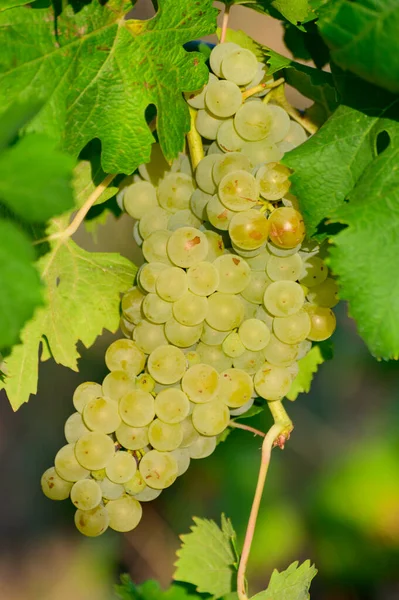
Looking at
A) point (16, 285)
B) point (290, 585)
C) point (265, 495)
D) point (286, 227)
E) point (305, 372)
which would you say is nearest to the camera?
point (16, 285)

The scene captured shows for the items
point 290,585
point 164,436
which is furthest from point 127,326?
point 290,585

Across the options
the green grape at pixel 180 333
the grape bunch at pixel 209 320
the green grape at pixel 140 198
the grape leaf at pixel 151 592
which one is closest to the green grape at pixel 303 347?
the grape bunch at pixel 209 320

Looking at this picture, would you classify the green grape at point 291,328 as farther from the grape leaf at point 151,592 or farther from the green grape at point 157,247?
the grape leaf at point 151,592

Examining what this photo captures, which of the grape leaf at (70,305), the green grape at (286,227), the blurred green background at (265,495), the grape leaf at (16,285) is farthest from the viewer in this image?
the blurred green background at (265,495)

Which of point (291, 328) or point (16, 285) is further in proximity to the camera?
point (291, 328)

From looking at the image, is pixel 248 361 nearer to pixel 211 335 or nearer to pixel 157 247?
pixel 211 335

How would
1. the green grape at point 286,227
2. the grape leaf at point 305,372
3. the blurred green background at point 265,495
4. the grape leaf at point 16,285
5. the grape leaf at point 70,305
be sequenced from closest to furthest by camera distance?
the grape leaf at point 16,285
the green grape at point 286,227
the grape leaf at point 70,305
the grape leaf at point 305,372
the blurred green background at point 265,495
